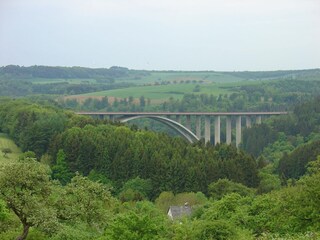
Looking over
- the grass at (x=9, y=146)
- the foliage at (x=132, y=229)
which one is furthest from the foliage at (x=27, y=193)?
the grass at (x=9, y=146)

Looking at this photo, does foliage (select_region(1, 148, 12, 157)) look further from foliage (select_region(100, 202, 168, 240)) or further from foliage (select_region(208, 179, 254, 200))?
foliage (select_region(100, 202, 168, 240))

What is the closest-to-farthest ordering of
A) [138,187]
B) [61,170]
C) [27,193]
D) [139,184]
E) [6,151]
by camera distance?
[27,193]
[138,187]
[139,184]
[61,170]
[6,151]

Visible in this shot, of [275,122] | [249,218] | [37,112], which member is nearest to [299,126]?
[275,122]

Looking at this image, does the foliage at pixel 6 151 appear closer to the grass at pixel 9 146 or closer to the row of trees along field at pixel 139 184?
the grass at pixel 9 146

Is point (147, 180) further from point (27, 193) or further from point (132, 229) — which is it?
point (27, 193)

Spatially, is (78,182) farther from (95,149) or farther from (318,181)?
(95,149)

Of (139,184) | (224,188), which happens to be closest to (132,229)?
(224,188)
